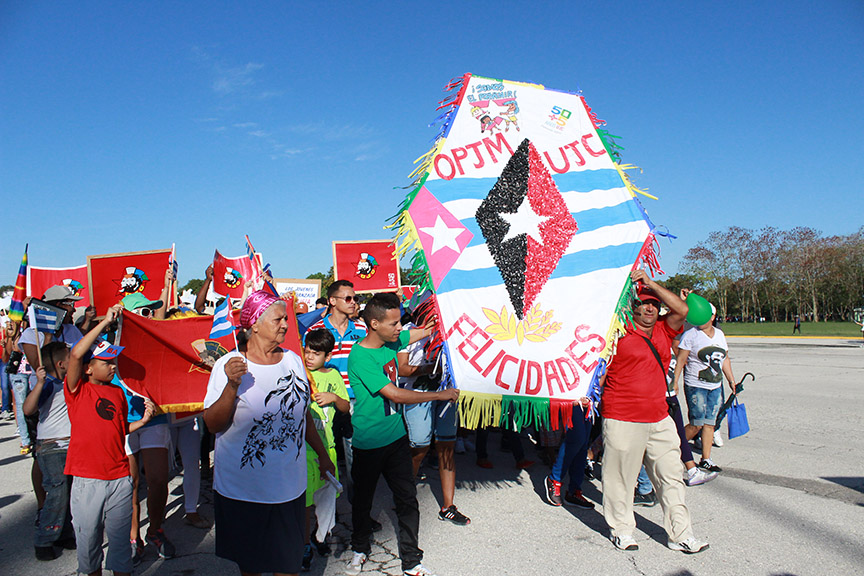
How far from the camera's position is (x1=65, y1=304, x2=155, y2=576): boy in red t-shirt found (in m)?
3.00

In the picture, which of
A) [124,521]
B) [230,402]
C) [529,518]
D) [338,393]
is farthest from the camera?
[529,518]

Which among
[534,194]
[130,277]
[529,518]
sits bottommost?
[529,518]

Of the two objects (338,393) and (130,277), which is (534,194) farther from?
(130,277)

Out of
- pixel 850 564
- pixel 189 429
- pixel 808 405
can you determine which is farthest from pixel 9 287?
pixel 808 405

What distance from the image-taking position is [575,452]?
4652 mm

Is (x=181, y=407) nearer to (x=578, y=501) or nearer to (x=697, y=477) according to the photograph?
(x=578, y=501)

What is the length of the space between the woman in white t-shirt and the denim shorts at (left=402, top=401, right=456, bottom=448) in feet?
8.41

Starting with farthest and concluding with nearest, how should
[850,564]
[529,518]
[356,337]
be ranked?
1. [356,337]
2. [529,518]
3. [850,564]

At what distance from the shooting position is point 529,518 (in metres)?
4.47

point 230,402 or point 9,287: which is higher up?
point 9,287

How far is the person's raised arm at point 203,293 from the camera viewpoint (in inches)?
233

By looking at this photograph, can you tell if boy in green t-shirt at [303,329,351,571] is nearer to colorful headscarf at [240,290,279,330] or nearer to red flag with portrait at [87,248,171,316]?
colorful headscarf at [240,290,279,330]

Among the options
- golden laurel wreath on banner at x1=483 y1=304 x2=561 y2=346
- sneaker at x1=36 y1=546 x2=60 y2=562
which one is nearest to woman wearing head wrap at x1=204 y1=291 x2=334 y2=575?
golden laurel wreath on banner at x1=483 y1=304 x2=561 y2=346

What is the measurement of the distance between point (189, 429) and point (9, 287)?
31.8 feet
